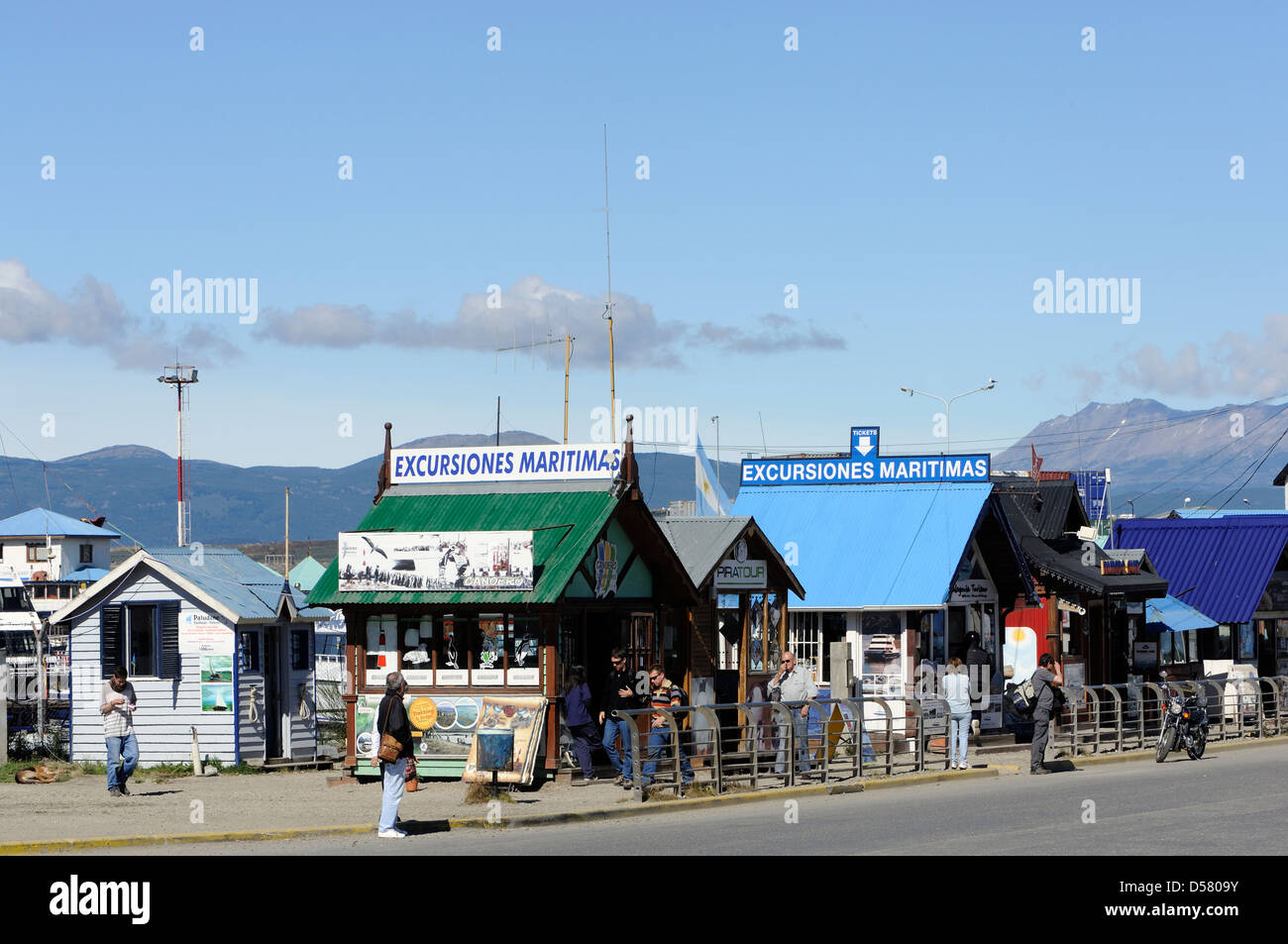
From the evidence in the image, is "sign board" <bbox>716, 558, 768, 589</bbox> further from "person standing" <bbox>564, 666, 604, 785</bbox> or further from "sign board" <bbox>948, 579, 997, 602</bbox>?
"person standing" <bbox>564, 666, 604, 785</bbox>

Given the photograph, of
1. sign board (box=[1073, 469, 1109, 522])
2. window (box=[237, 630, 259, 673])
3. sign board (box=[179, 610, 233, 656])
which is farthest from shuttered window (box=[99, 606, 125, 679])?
sign board (box=[1073, 469, 1109, 522])

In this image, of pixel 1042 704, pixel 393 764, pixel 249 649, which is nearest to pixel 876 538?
pixel 1042 704

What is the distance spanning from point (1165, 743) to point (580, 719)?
10.5 m

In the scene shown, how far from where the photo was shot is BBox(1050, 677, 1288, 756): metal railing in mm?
30219

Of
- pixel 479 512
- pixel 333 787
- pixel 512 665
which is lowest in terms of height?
pixel 333 787

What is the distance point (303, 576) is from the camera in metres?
83.5

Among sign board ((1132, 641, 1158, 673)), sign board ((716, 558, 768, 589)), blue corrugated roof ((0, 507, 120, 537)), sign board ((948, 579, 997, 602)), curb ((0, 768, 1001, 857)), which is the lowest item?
curb ((0, 768, 1001, 857))

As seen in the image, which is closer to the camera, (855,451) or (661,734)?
(661,734)

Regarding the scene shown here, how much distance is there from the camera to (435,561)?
24.9m

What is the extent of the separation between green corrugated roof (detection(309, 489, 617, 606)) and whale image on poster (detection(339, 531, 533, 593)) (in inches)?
6.0
